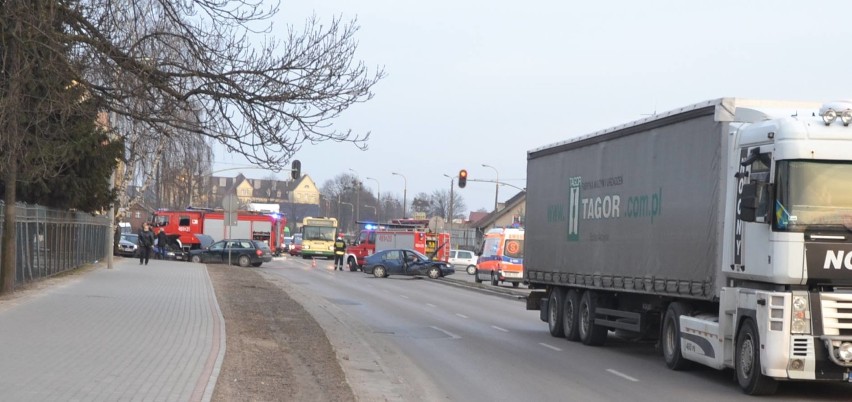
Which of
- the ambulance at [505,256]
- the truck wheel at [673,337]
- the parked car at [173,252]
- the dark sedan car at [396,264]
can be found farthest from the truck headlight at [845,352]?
the parked car at [173,252]

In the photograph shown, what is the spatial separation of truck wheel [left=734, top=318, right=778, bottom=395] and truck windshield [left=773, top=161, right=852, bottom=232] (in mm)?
1330

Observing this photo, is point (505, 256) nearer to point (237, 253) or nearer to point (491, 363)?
point (237, 253)

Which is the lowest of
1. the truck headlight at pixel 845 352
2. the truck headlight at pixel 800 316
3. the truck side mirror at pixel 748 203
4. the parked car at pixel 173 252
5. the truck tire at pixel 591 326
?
the parked car at pixel 173 252

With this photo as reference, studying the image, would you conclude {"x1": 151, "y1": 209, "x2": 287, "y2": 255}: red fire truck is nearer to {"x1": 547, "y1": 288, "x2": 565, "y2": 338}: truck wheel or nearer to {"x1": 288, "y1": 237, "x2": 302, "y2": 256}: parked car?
{"x1": 288, "y1": 237, "x2": 302, "y2": 256}: parked car

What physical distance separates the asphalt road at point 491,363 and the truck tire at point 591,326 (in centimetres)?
18

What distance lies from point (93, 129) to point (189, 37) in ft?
48.6

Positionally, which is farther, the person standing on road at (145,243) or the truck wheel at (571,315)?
the person standing on road at (145,243)

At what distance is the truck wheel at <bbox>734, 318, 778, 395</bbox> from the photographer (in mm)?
12367

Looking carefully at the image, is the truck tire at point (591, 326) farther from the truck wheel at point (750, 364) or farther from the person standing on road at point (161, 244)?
the person standing on road at point (161, 244)

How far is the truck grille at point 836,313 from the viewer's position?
39.4 ft

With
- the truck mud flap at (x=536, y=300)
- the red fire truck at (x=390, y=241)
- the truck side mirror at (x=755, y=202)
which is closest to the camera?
the truck side mirror at (x=755, y=202)

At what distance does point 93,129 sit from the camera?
31.9 meters

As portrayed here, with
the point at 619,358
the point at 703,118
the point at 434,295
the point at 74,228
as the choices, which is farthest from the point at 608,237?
the point at 74,228

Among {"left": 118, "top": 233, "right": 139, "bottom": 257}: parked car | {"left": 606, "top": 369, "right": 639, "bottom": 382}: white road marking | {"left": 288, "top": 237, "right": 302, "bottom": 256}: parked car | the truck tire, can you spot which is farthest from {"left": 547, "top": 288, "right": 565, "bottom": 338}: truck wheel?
{"left": 288, "top": 237, "right": 302, "bottom": 256}: parked car
